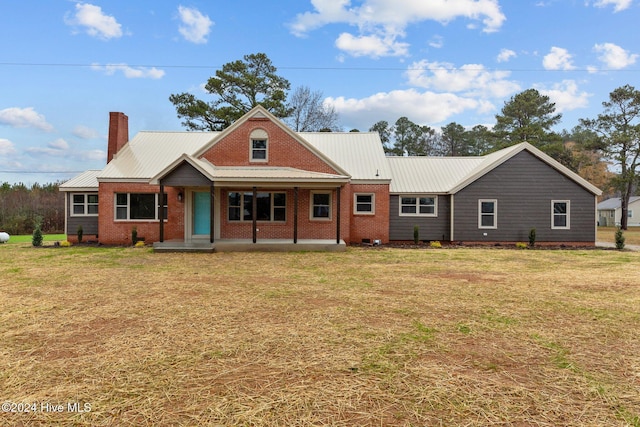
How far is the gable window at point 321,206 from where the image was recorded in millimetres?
17625

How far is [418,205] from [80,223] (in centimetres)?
1719

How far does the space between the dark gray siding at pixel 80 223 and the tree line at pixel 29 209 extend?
11.5 metres

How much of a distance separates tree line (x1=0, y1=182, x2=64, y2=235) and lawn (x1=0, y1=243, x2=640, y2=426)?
2448cm

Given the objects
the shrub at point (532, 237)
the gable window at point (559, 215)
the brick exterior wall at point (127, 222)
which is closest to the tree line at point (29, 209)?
the brick exterior wall at point (127, 222)

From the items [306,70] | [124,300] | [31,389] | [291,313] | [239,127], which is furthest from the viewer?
[306,70]

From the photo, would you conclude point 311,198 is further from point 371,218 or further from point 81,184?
point 81,184

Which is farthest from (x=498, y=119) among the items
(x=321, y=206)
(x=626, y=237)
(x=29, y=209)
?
(x=29, y=209)

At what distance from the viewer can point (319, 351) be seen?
14.2 ft

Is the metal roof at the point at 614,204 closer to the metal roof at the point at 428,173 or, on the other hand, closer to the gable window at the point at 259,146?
the metal roof at the point at 428,173

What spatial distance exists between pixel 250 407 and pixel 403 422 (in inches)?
49.8

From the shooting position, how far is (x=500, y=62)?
24547 millimetres

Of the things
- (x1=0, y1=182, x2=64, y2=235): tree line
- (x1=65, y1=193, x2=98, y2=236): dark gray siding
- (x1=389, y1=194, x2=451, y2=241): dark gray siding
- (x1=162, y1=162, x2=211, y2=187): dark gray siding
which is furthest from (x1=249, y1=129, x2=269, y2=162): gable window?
(x1=0, y1=182, x2=64, y2=235): tree line

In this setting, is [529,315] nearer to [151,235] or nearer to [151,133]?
[151,235]

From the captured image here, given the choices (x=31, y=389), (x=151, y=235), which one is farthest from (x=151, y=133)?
(x=31, y=389)
